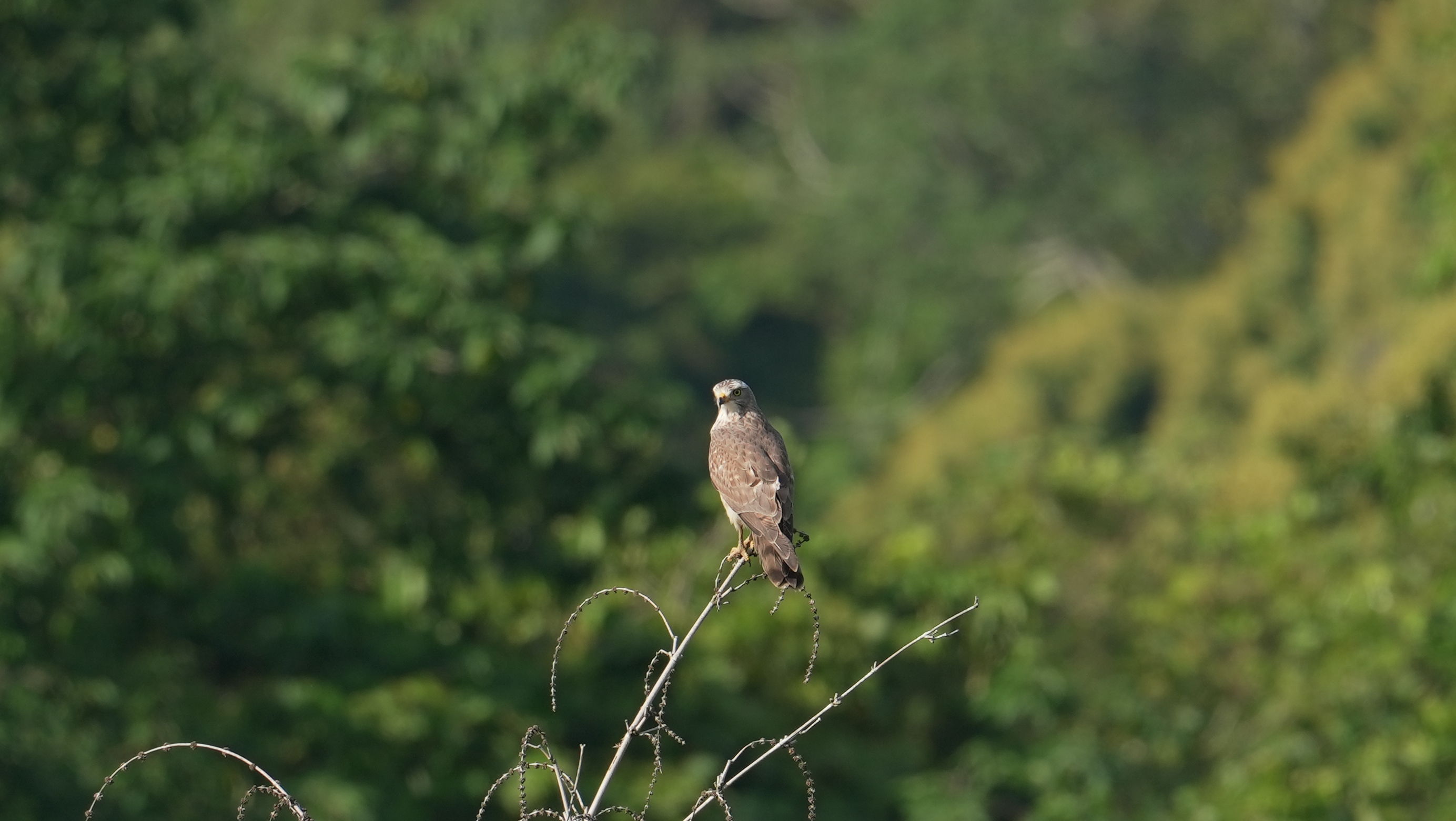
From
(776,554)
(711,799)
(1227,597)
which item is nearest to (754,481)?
(776,554)

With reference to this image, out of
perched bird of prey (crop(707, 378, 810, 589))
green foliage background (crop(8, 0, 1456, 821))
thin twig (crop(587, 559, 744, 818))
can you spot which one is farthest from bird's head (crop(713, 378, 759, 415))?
green foliage background (crop(8, 0, 1456, 821))

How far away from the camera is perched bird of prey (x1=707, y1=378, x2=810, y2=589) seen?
4434mm

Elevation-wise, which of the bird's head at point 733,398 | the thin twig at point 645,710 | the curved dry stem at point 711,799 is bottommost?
the curved dry stem at point 711,799

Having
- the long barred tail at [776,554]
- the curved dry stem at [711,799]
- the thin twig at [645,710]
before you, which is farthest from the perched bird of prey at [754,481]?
the curved dry stem at [711,799]

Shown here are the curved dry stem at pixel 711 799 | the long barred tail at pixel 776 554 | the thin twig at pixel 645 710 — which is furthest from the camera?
the long barred tail at pixel 776 554

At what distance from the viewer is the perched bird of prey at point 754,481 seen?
443 centimetres

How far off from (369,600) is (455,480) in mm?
843

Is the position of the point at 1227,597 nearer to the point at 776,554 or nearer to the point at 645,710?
the point at 776,554

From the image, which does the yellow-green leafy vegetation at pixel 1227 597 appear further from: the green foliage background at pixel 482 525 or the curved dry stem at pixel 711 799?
the curved dry stem at pixel 711 799

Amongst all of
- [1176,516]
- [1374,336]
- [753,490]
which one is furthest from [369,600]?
[1374,336]

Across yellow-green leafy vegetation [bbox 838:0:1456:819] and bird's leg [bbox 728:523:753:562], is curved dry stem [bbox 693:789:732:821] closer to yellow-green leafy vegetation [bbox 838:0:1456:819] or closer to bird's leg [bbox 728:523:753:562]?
bird's leg [bbox 728:523:753:562]

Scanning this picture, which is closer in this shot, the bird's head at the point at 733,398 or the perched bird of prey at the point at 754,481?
the perched bird of prey at the point at 754,481

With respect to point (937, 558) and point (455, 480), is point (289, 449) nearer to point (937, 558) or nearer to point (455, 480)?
point (455, 480)

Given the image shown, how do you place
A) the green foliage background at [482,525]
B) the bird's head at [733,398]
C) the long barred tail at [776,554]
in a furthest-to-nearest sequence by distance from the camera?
the green foliage background at [482,525]
the bird's head at [733,398]
the long barred tail at [776,554]
